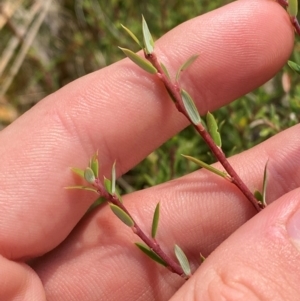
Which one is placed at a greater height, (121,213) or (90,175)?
(90,175)

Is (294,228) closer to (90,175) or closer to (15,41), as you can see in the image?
(90,175)

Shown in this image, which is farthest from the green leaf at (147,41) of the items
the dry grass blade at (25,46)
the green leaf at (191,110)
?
the dry grass blade at (25,46)

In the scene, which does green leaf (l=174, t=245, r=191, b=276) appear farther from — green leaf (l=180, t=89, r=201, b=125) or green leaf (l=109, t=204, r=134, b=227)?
green leaf (l=180, t=89, r=201, b=125)

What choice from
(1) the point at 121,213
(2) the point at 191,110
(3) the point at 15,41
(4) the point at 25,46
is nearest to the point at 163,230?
(1) the point at 121,213

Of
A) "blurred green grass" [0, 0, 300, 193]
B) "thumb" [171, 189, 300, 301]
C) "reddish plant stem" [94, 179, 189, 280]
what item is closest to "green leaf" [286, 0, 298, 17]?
"blurred green grass" [0, 0, 300, 193]

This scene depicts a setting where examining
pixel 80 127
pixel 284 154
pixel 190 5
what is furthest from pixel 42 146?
pixel 190 5

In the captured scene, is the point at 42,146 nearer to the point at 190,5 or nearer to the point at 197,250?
the point at 197,250
